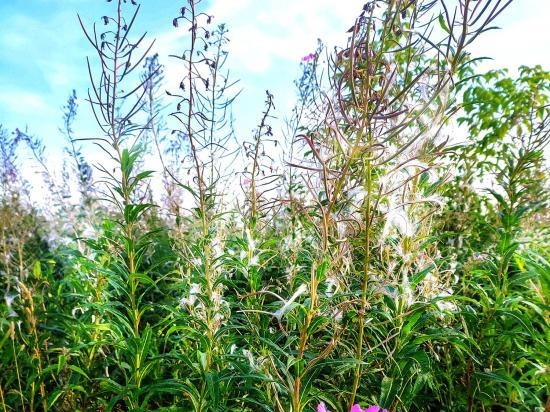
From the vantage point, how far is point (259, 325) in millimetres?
2467

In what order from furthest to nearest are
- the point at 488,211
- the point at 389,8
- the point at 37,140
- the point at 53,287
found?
the point at 37,140, the point at 488,211, the point at 53,287, the point at 389,8

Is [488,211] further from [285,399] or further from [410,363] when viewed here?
[285,399]

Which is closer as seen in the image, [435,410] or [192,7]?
[192,7]

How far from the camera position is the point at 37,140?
18.7 ft

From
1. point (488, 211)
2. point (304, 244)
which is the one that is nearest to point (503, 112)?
point (488, 211)

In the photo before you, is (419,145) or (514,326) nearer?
(419,145)

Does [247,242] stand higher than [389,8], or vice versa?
[389,8]

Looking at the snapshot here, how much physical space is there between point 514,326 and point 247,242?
1.38 m

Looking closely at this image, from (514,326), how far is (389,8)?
5.41 feet

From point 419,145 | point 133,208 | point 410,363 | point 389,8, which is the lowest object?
point 410,363

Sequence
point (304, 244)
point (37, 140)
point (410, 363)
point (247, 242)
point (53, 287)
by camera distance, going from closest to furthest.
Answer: point (410, 363) → point (247, 242) → point (304, 244) → point (53, 287) → point (37, 140)

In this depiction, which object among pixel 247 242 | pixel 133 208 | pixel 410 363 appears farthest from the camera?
pixel 247 242

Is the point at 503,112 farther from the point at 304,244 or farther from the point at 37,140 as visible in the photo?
the point at 37,140

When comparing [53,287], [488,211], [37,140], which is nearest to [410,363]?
[53,287]
